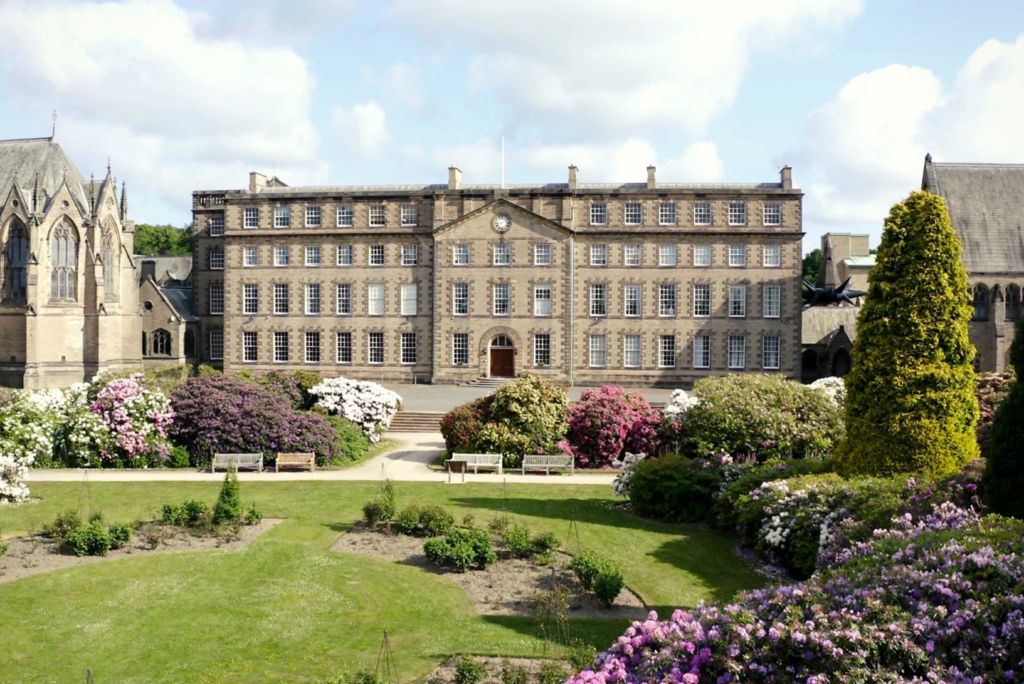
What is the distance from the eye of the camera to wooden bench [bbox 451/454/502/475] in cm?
2648

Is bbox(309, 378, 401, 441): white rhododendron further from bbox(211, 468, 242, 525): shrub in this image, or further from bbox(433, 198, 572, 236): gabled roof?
bbox(433, 198, 572, 236): gabled roof

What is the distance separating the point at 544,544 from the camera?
1628 cm

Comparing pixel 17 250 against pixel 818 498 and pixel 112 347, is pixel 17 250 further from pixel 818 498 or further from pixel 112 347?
pixel 818 498

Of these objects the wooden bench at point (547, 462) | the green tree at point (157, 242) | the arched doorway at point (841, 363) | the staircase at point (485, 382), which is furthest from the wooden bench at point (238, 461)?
the green tree at point (157, 242)

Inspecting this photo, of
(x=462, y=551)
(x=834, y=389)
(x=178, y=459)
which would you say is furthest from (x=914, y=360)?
(x=178, y=459)

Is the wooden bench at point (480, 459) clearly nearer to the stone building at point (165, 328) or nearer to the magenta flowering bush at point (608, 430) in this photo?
the magenta flowering bush at point (608, 430)

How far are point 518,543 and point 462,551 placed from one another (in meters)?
1.31

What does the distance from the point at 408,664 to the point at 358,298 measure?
43.4m

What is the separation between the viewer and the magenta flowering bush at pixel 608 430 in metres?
28.1

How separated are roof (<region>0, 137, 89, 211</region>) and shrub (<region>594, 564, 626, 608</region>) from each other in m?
54.1

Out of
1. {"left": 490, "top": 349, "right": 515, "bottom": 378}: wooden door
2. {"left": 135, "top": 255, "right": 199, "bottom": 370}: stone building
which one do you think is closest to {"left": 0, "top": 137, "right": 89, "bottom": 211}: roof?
{"left": 135, "top": 255, "right": 199, "bottom": 370}: stone building

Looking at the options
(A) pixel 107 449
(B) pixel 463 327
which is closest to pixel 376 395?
(A) pixel 107 449

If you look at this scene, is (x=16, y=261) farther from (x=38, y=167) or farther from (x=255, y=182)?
(x=255, y=182)

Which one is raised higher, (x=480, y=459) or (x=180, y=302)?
(x=180, y=302)
